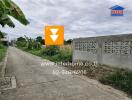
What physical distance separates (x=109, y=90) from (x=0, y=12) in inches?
229

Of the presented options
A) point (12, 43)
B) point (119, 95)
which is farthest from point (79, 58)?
point (12, 43)

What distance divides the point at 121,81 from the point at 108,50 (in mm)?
3690

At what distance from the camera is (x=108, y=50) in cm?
1130

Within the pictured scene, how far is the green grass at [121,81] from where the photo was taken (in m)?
7.15

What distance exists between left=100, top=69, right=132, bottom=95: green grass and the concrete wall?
835mm

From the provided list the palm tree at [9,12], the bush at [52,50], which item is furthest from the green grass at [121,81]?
the bush at [52,50]

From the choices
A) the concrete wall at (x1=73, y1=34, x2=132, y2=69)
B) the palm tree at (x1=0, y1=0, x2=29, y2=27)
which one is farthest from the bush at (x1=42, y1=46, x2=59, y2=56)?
the palm tree at (x1=0, y1=0, x2=29, y2=27)

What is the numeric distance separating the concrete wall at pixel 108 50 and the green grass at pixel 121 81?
0.83 m

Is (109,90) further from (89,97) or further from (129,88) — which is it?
(89,97)

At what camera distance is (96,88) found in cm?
754

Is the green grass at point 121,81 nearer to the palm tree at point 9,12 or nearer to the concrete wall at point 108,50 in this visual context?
the concrete wall at point 108,50

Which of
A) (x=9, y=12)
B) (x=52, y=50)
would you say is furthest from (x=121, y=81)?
(x=52, y=50)

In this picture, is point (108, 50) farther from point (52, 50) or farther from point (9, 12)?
point (52, 50)

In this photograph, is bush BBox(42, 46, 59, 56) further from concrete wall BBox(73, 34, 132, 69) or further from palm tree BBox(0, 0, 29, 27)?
palm tree BBox(0, 0, 29, 27)
